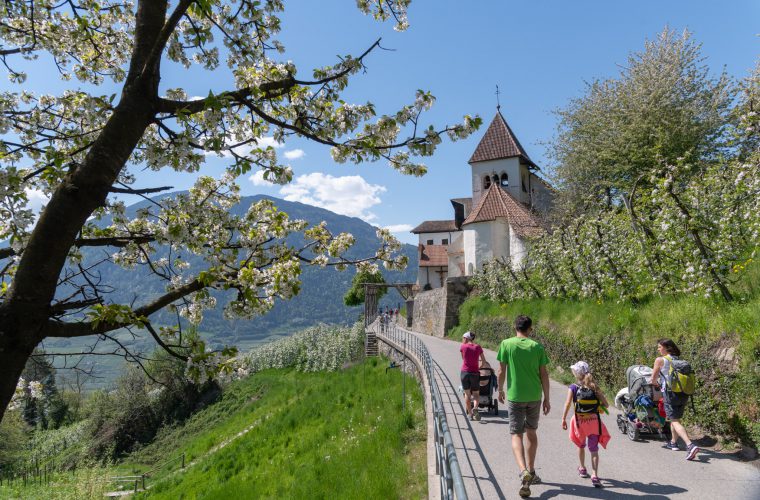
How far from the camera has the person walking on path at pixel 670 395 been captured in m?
7.05

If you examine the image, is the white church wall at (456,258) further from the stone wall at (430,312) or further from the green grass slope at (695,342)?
the green grass slope at (695,342)

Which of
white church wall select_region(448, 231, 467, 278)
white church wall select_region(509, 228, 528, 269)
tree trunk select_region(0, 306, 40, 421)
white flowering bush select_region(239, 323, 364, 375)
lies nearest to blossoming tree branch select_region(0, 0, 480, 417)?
tree trunk select_region(0, 306, 40, 421)

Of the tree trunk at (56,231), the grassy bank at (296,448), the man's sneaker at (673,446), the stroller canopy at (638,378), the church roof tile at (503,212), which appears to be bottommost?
the grassy bank at (296,448)

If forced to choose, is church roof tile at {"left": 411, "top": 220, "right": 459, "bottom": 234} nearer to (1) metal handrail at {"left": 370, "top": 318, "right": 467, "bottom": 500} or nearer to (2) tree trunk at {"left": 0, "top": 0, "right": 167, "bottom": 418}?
(1) metal handrail at {"left": 370, "top": 318, "right": 467, "bottom": 500}

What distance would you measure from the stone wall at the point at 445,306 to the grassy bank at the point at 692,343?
14.1 meters

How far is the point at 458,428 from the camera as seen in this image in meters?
8.73

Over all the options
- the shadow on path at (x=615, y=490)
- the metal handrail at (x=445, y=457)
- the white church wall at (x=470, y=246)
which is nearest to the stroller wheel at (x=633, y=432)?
the shadow on path at (x=615, y=490)

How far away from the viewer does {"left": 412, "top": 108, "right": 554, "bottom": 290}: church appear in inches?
1224

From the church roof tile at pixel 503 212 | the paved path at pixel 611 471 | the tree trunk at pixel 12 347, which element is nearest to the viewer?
the tree trunk at pixel 12 347

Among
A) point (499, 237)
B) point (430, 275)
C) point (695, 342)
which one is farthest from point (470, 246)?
point (430, 275)

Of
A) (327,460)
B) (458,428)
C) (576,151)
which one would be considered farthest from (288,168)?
(576,151)

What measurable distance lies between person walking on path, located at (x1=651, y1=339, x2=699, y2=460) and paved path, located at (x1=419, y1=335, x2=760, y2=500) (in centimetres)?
28

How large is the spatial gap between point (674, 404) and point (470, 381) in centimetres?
360

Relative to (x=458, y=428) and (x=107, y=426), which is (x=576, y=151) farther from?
(x=107, y=426)
